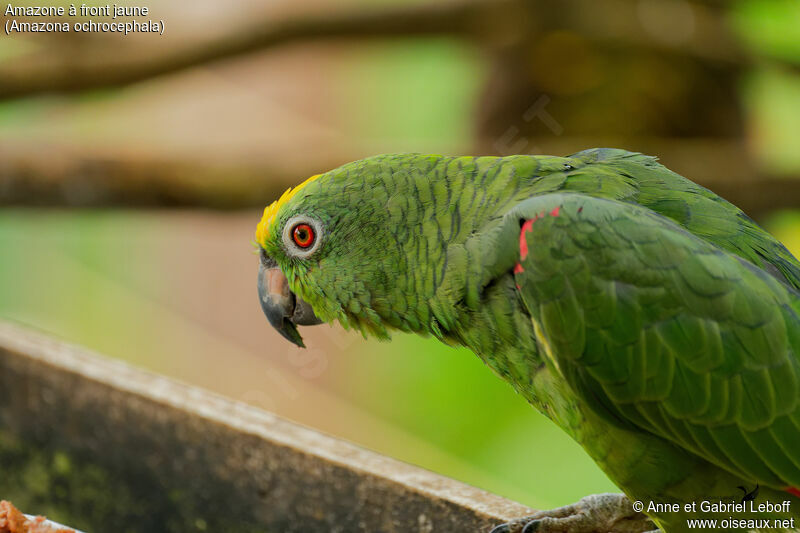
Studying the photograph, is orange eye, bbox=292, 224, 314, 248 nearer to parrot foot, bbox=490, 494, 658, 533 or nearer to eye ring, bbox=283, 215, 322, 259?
eye ring, bbox=283, 215, 322, 259

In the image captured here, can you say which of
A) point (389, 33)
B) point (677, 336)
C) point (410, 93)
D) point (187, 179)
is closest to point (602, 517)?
point (677, 336)

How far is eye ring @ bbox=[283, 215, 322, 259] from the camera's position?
1.63m

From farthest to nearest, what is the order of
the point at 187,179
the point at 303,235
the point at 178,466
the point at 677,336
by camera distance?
1. the point at 187,179
2. the point at 178,466
3. the point at 303,235
4. the point at 677,336

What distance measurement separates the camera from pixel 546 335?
137 cm

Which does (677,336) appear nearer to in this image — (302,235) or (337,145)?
(302,235)

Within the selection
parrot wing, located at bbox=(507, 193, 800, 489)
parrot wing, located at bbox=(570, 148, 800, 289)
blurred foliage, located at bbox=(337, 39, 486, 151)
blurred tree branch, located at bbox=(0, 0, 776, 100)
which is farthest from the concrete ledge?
blurred foliage, located at bbox=(337, 39, 486, 151)

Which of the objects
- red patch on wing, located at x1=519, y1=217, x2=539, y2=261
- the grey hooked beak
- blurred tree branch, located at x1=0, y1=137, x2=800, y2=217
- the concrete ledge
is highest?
red patch on wing, located at x1=519, y1=217, x2=539, y2=261

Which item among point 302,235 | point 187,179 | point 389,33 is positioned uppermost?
point 389,33

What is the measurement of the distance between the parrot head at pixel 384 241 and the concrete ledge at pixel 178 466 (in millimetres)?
340

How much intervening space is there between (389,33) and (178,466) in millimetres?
2029

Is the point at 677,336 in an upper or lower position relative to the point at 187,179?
upper

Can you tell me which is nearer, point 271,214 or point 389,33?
point 271,214

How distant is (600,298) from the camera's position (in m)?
1.33

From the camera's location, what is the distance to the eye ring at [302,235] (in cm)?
163
